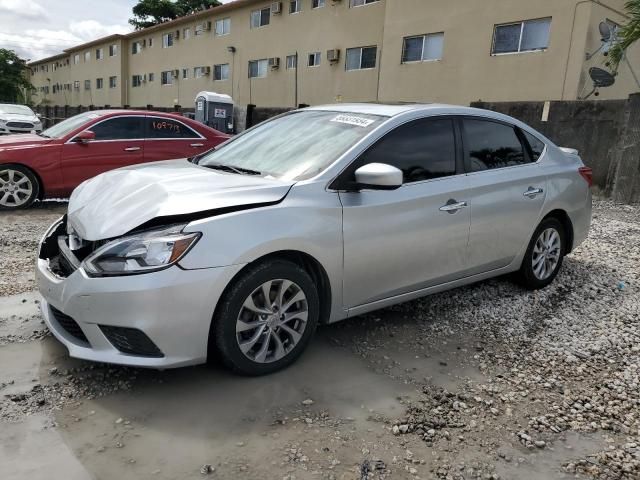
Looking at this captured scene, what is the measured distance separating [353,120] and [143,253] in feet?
5.75

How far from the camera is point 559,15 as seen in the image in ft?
46.1

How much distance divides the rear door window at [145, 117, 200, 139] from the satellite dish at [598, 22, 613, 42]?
11.6m

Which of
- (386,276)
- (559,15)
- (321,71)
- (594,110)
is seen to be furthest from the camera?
(321,71)

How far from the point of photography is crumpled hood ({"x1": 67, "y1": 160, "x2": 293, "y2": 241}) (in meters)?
2.78

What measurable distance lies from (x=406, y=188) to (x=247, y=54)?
25417mm

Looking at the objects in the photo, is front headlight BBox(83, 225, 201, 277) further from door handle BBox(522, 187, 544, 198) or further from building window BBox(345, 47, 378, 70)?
building window BBox(345, 47, 378, 70)

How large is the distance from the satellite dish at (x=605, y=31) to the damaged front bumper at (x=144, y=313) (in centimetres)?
1479

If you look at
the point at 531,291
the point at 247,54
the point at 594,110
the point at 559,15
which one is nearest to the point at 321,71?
the point at 247,54

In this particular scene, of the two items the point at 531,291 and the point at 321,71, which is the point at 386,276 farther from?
the point at 321,71

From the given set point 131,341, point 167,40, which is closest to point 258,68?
point 167,40

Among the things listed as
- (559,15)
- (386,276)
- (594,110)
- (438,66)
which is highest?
(559,15)

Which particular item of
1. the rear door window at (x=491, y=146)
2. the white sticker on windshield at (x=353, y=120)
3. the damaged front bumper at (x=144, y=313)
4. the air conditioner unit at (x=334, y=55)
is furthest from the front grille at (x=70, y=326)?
the air conditioner unit at (x=334, y=55)

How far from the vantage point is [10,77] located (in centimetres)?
4791

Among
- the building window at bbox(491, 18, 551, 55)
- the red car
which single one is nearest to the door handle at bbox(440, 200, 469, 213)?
the red car
